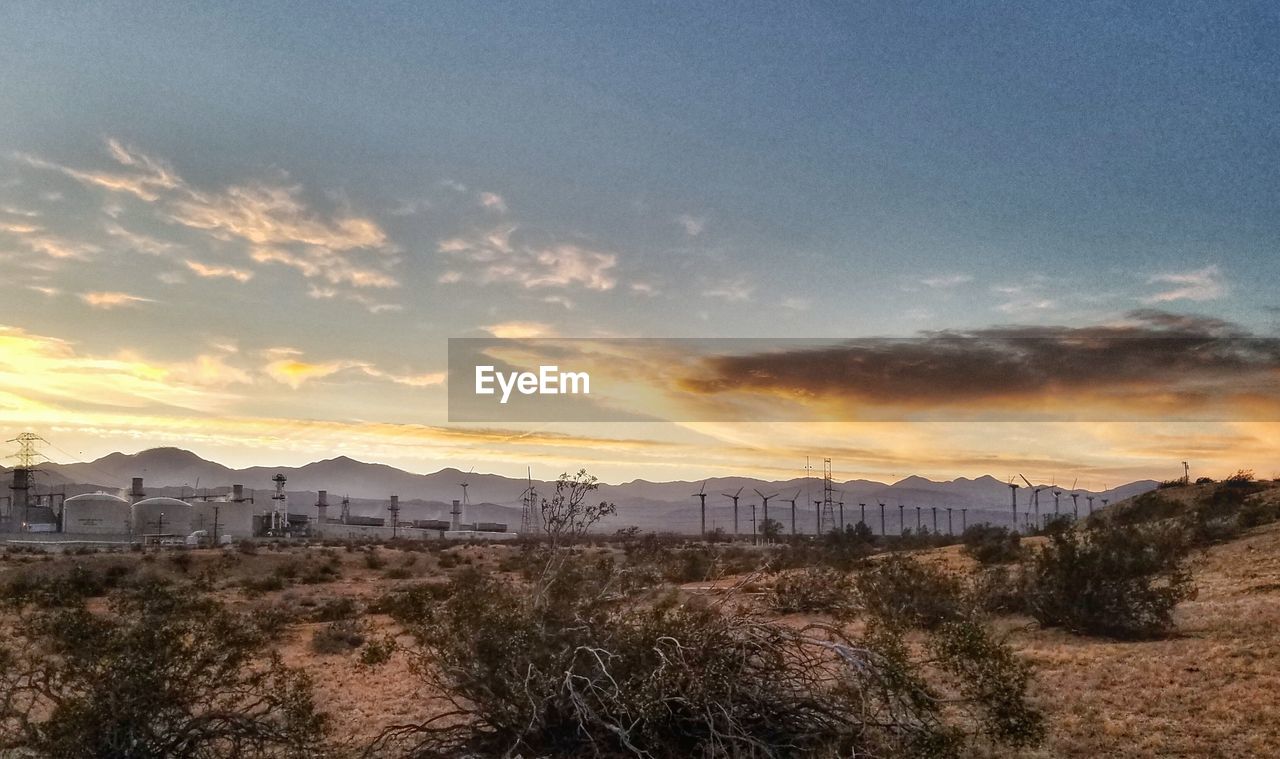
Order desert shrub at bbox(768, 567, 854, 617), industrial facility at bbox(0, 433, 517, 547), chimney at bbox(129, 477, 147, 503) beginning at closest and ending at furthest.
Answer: desert shrub at bbox(768, 567, 854, 617)
industrial facility at bbox(0, 433, 517, 547)
chimney at bbox(129, 477, 147, 503)

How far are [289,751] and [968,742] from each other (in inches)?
359

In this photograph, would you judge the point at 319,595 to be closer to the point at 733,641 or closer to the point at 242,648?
the point at 242,648

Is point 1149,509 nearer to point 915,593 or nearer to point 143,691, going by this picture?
point 915,593

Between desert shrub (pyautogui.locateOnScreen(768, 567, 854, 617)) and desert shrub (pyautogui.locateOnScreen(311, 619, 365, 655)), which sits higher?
desert shrub (pyautogui.locateOnScreen(768, 567, 854, 617))

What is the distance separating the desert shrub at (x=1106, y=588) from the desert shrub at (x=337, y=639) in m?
16.8

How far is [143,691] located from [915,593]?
16709 millimetres

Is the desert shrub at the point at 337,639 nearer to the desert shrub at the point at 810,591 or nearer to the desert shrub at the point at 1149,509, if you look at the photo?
the desert shrub at the point at 810,591

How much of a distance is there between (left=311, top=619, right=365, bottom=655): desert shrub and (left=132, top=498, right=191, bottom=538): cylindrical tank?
245 ft

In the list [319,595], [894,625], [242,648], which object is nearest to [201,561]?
[319,595]

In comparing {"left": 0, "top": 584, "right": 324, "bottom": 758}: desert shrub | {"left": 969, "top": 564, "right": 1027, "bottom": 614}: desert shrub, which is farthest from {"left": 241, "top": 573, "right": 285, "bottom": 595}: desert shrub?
{"left": 969, "top": 564, "right": 1027, "bottom": 614}: desert shrub

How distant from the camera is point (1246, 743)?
455 inches

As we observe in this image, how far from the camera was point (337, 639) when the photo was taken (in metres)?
22.1

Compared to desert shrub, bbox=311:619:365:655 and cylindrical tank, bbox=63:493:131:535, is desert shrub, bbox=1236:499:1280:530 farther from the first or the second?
cylindrical tank, bbox=63:493:131:535

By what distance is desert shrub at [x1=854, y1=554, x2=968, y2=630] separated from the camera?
20125 mm
